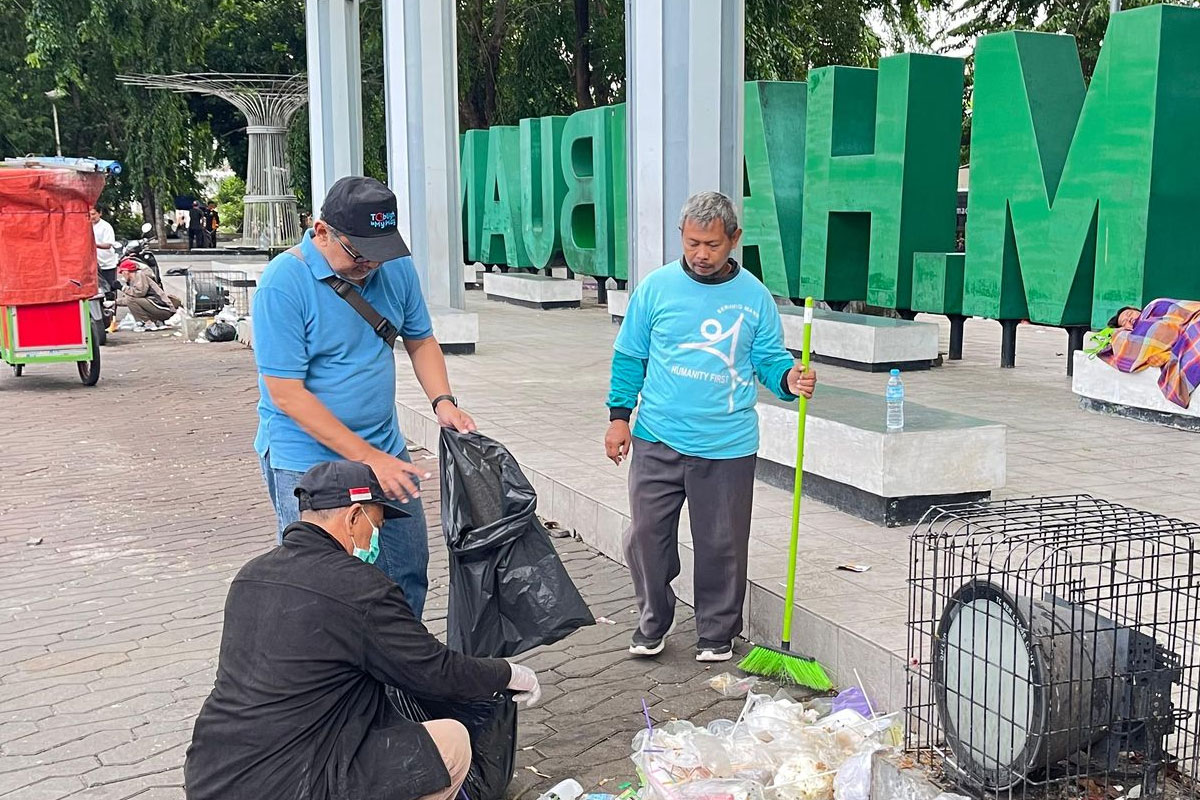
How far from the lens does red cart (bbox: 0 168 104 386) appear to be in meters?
12.2

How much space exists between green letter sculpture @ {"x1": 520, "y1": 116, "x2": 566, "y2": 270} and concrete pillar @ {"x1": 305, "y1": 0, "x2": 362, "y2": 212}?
3.03 meters

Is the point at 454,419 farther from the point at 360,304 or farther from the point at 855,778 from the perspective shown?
the point at 855,778

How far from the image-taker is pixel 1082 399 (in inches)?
380

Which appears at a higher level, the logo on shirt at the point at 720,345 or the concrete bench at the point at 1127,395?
the logo on shirt at the point at 720,345

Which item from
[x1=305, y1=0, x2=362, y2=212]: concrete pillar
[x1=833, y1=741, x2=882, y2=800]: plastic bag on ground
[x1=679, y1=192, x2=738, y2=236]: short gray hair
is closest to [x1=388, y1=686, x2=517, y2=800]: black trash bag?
[x1=833, y1=741, x2=882, y2=800]: plastic bag on ground

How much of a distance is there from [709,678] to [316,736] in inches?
86.2

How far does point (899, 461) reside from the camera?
6230mm

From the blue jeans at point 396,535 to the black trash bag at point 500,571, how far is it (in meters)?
0.19

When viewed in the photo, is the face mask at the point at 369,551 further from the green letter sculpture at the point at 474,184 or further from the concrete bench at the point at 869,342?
the green letter sculpture at the point at 474,184

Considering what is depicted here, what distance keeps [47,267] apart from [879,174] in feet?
26.5

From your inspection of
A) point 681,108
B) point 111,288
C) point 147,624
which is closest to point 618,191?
point 111,288

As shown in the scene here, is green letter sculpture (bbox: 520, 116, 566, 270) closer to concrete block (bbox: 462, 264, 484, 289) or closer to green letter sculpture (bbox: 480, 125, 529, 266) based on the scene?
green letter sculpture (bbox: 480, 125, 529, 266)

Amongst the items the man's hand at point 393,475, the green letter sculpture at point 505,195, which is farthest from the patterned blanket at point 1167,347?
the green letter sculpture at point 505,195

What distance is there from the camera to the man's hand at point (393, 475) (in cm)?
381
